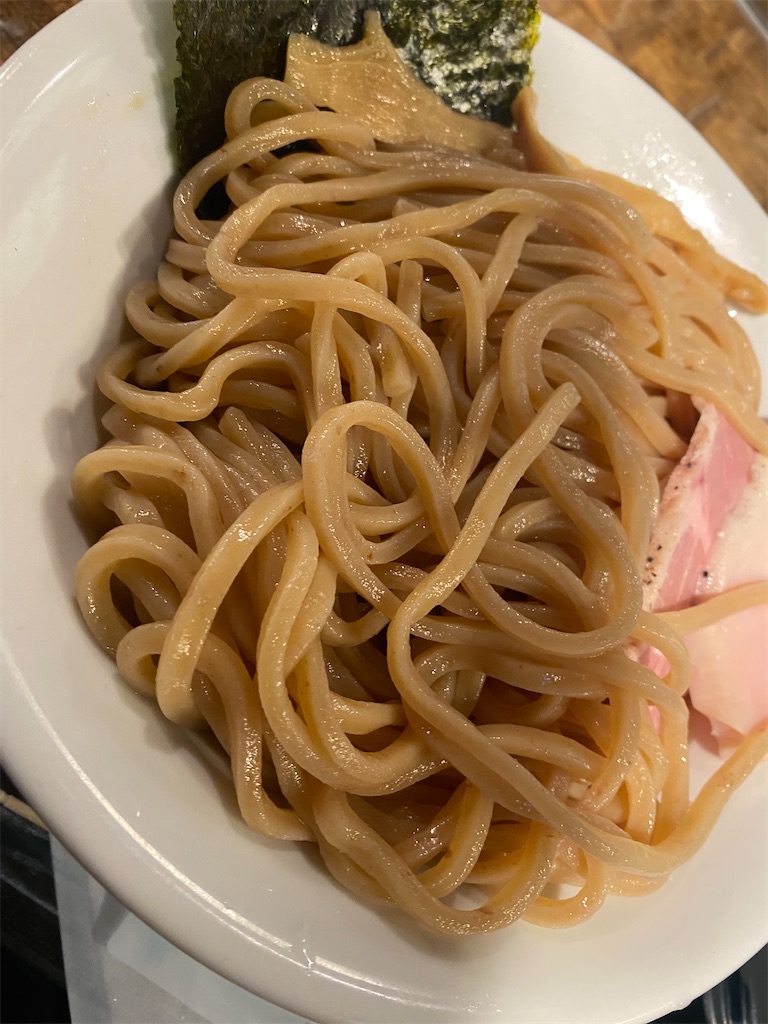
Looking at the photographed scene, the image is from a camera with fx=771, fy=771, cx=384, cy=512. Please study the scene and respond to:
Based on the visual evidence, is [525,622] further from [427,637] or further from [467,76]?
[467,76]

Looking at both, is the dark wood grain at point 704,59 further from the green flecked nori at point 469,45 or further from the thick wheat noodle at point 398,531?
the thick wheat noodle at point 398,531

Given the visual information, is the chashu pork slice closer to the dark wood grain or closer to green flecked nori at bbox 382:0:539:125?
green flecked nori at bbox 382:0:539:125

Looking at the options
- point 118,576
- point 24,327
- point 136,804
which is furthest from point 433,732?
point 24,327

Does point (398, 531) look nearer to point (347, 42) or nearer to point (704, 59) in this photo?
point (347, 42)

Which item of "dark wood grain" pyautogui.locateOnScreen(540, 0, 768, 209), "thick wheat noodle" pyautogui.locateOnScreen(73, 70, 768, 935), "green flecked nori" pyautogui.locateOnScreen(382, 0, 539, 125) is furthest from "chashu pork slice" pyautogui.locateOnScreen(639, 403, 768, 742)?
"dark wood grain" pyautogui.locateOnScreen(540, 0, 768, 209)

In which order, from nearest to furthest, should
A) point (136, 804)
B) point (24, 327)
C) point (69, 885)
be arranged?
point (136, 804) < point (24, 327) < point (69, 885)
